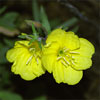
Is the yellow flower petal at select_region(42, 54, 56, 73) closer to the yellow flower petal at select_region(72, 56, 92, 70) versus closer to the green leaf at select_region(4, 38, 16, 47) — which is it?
the yellow flower petal at select_region(72, 56, 92, 70)

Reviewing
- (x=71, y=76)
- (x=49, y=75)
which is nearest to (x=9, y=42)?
(x=71, y=76)

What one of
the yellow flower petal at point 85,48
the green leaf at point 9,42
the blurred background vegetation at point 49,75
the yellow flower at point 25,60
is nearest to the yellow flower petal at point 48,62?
the yellow flower at point 25,60

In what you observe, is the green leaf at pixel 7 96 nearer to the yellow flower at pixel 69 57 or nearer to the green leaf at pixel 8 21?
the green leaf at pixel 8 21

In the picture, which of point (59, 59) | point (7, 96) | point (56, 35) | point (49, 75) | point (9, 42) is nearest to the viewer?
point (56, 35)

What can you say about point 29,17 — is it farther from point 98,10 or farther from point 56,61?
point 56,61

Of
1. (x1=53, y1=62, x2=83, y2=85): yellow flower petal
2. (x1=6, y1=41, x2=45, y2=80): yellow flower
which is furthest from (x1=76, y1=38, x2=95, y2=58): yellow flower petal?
(x1=6, y1=41, x2=45, y2=80): yellow flower

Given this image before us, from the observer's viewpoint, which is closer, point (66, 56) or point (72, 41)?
point (72, 41)

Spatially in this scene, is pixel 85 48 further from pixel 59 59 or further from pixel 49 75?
pixel 49 75
